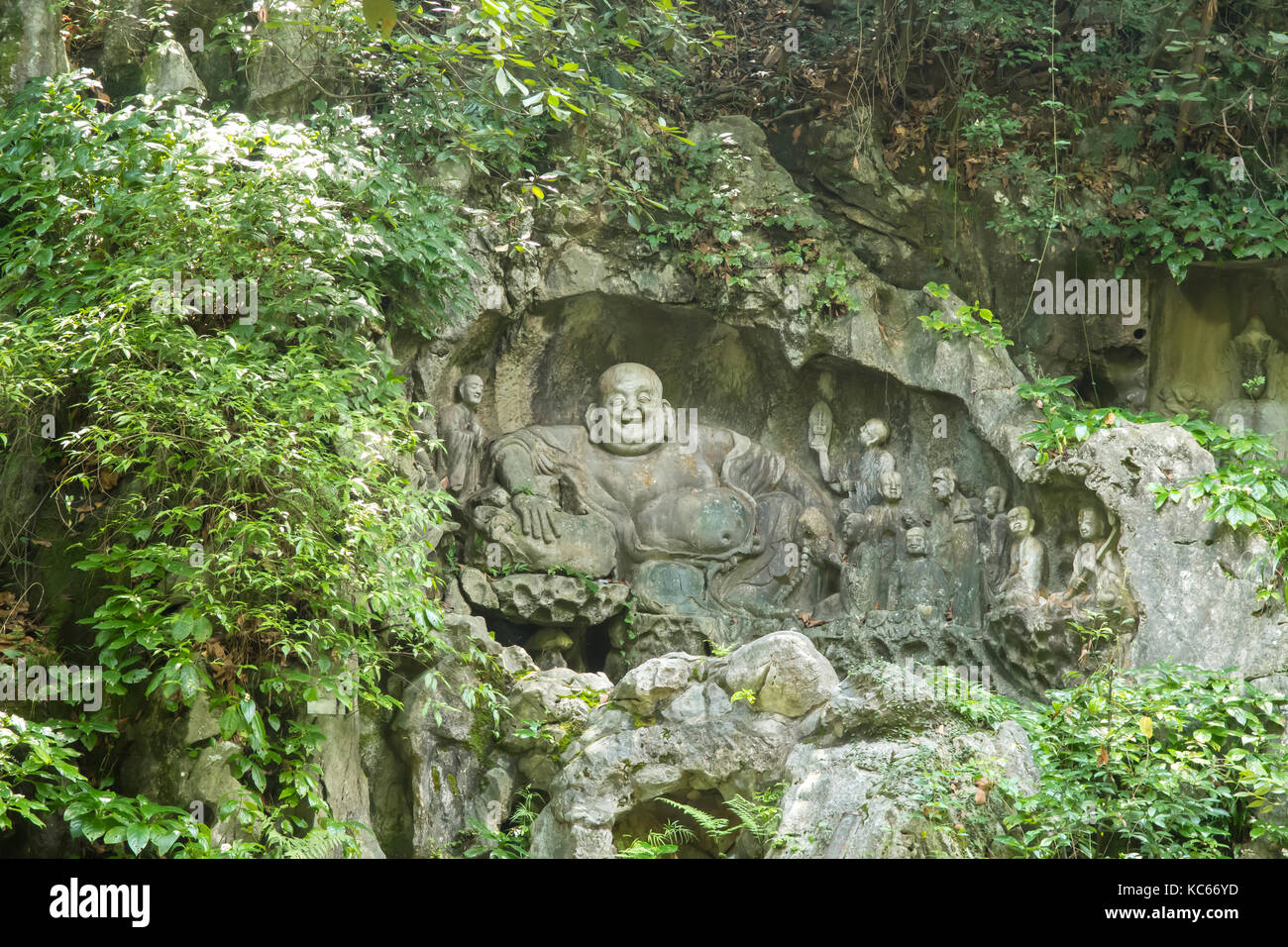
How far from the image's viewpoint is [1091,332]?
10.9 meters

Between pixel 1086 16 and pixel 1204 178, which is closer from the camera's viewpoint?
pixel 1204 178

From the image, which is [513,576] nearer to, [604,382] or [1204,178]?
[604,382]

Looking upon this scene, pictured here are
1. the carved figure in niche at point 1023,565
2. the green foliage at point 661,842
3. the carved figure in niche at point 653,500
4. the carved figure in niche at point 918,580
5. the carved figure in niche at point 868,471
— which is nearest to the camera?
the green foliage at point 661,842

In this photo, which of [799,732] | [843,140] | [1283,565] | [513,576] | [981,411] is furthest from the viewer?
[843,140]

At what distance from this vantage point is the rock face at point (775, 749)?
6.19 metres

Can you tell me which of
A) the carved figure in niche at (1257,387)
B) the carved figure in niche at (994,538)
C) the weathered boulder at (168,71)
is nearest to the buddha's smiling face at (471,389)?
the weathered boulder at (168,71)

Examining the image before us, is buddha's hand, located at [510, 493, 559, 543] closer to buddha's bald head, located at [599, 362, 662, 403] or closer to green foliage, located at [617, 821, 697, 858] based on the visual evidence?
buddha's bald head, located at [599, 362, 662, 403]

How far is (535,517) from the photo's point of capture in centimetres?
979

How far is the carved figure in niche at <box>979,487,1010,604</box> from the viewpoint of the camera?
392 inches

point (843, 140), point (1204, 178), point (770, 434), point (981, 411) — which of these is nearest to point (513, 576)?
point (770, 434)

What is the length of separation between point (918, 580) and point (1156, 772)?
3.96 m

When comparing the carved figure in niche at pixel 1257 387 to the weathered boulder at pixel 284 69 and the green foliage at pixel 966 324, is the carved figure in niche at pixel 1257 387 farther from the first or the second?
the weathered boulder at pixel 284 69

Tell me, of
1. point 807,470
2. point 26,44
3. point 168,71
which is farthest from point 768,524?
point 26,44

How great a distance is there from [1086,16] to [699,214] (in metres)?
4.06
